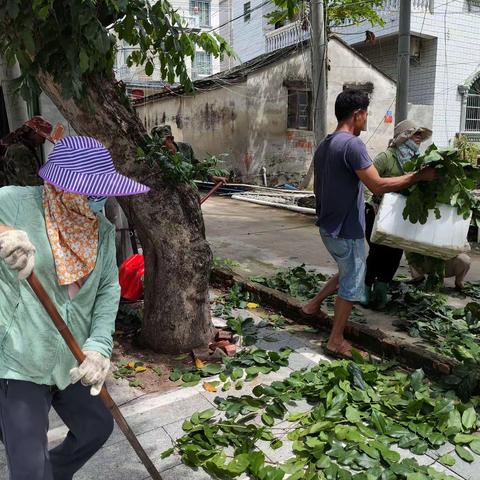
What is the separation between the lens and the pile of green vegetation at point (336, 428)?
8.17 feet

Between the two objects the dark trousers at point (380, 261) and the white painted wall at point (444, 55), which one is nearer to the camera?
the dark trousers at point (380, 261)

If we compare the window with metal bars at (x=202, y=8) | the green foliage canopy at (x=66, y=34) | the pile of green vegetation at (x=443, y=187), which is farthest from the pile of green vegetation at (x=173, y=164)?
the window with metal bars at (x=202, y=8)

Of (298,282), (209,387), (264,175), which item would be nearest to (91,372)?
(209,387)

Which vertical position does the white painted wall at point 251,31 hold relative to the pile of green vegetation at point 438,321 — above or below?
above

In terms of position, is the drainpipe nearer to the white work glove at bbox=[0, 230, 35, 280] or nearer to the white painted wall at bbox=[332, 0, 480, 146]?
Answer: the white painted wall at bbox=[332, 0, 480, 146]

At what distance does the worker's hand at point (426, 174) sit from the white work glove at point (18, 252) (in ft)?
9.37

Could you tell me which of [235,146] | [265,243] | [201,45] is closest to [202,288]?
[201,45]

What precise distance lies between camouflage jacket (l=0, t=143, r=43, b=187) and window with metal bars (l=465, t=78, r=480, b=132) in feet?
57.1

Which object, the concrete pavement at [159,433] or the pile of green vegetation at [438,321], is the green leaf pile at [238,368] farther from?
the pile of green vegetation at [438,321]

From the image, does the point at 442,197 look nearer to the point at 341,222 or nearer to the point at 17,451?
the point at 341,222

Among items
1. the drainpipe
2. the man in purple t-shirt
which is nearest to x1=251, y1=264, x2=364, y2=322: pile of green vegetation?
the man in purple t-shirt

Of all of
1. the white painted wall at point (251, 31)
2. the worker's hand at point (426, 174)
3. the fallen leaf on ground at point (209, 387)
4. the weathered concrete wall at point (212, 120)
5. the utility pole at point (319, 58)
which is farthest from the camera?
the white painted wall at point (251, 31)

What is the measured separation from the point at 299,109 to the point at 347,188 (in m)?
13.3

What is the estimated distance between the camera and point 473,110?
18469mm
